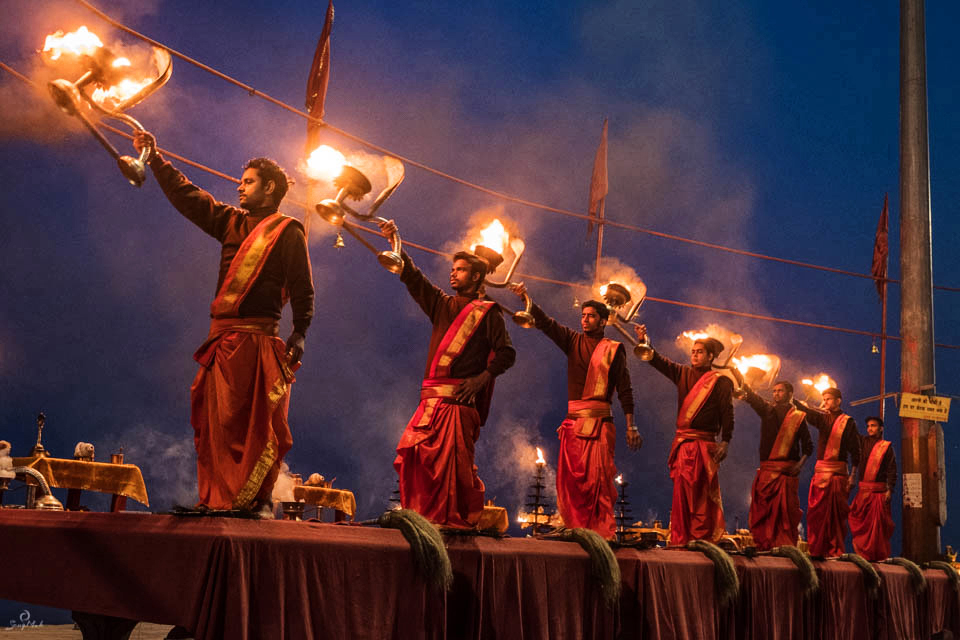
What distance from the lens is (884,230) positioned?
12.9 meters

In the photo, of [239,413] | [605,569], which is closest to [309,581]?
[239,413]

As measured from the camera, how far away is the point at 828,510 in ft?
28.0

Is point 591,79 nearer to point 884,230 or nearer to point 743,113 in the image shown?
point 743,113

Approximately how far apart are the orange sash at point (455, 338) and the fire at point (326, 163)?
109 centimetres

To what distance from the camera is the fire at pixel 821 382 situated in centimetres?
954

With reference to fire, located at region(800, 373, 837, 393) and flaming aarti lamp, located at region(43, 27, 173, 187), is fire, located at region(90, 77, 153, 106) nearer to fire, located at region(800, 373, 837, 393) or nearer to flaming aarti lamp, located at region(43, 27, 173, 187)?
flaming aarti lamp, located at region(43, 27, 173, 187)

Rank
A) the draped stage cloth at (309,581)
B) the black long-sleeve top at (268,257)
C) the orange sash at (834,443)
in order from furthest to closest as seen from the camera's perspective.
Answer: the orange sash at (834,443), the black long-sleeve top at (268,257), the draped stage cloth at (309,581)

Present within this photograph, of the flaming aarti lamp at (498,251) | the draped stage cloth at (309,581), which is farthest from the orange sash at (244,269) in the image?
the flaming aarti lamp at (498,251)

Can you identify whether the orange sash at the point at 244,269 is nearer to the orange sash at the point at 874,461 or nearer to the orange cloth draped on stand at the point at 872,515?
the orange cloth draped on stand at the point at 872,515

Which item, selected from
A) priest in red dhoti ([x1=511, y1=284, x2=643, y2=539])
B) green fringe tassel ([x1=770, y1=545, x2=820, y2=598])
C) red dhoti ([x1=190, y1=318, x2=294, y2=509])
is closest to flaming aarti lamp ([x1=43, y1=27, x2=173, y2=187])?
red dhoti ([x1=190, y1=318, x2=294, y2=509])

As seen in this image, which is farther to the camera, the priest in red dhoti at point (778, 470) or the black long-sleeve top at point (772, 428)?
the black long-sleeve top at point (772, 428)

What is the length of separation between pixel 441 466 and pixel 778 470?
15.3 ft

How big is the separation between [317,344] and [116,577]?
16.3m

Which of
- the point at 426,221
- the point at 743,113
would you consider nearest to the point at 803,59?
the point at 743,113
